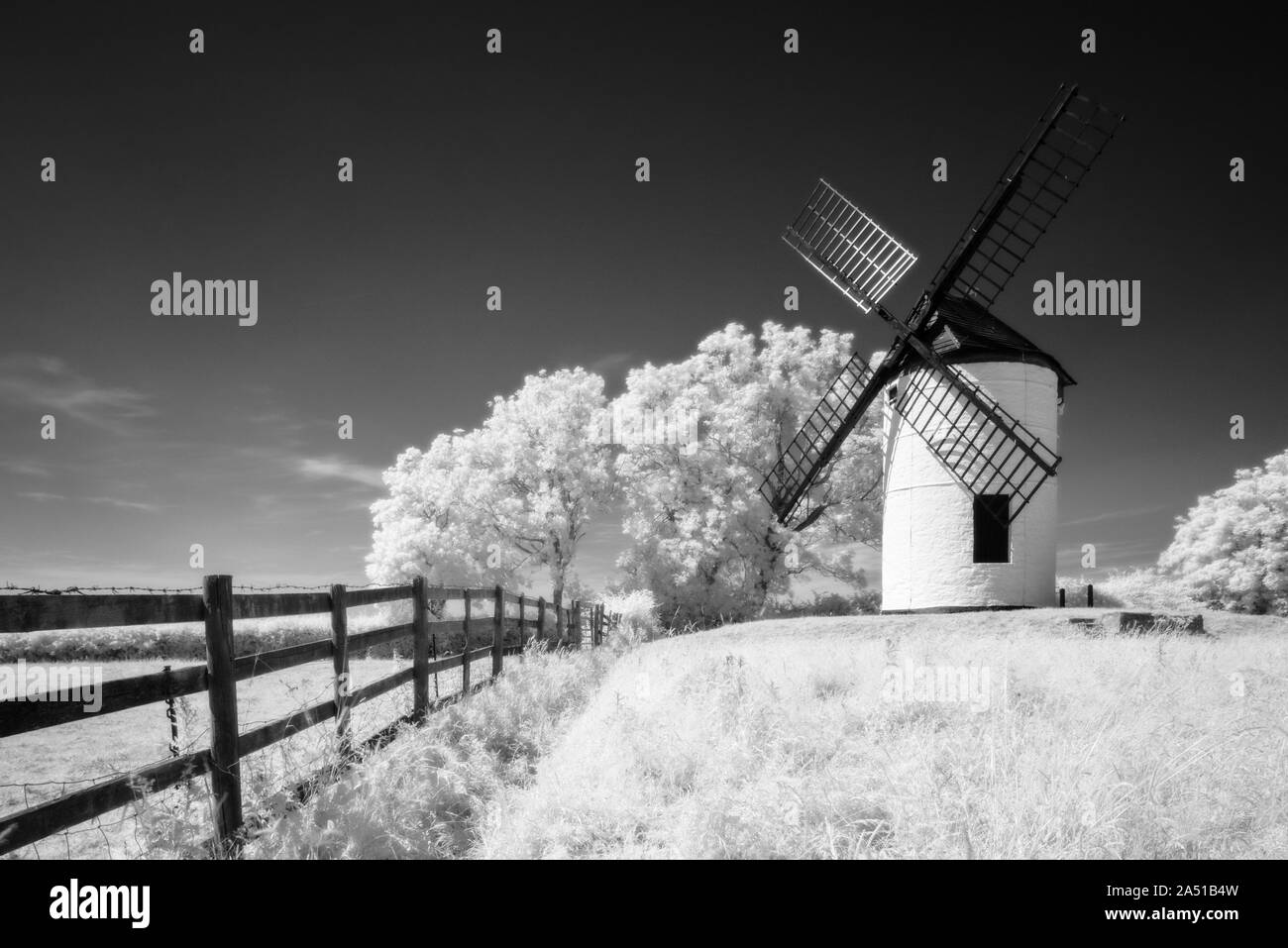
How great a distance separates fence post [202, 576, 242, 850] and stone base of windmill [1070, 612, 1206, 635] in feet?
48.7

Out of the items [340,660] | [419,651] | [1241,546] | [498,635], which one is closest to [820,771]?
[340,660]

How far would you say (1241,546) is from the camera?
27547 millimetres

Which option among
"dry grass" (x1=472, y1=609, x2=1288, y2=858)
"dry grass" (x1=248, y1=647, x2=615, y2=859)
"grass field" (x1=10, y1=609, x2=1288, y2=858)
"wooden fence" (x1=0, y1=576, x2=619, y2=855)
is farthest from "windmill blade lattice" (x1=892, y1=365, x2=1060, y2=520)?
"wooden fence" (x1=0, y1=576, x2=619, y2=855)

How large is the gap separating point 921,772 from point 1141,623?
46.2ft

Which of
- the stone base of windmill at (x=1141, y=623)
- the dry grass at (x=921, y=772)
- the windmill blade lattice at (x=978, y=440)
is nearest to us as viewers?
the dry grass at (x=921, y=772)

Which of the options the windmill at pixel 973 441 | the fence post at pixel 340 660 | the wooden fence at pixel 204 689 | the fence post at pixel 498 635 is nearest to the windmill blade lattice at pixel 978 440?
the windmill at pixel 973 441

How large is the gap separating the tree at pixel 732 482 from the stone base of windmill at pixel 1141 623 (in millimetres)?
10827

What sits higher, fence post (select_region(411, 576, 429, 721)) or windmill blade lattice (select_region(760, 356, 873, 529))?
windmill blade lattice (select_region(760, 356, 873, 529))

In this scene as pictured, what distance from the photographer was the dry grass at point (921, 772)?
143 inches

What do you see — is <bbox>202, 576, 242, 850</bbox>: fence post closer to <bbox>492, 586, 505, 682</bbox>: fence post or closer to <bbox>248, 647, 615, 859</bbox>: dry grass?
<bbox>248, 647, 615, 859</bbox>: dry grass

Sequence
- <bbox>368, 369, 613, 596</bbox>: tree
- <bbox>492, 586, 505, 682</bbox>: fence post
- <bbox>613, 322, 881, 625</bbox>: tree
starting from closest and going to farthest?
<bbox>492, 586, 505, 682</bbox>: fence post
<bbox>613, 322, 881, 625</bbox>: tree
<bbox>368, 369, 613, 596</bbox>: tree

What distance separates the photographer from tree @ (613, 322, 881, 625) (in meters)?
24.9

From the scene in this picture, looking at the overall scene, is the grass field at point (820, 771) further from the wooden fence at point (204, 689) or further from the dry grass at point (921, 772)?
the wooden fence at point (204, 689)
